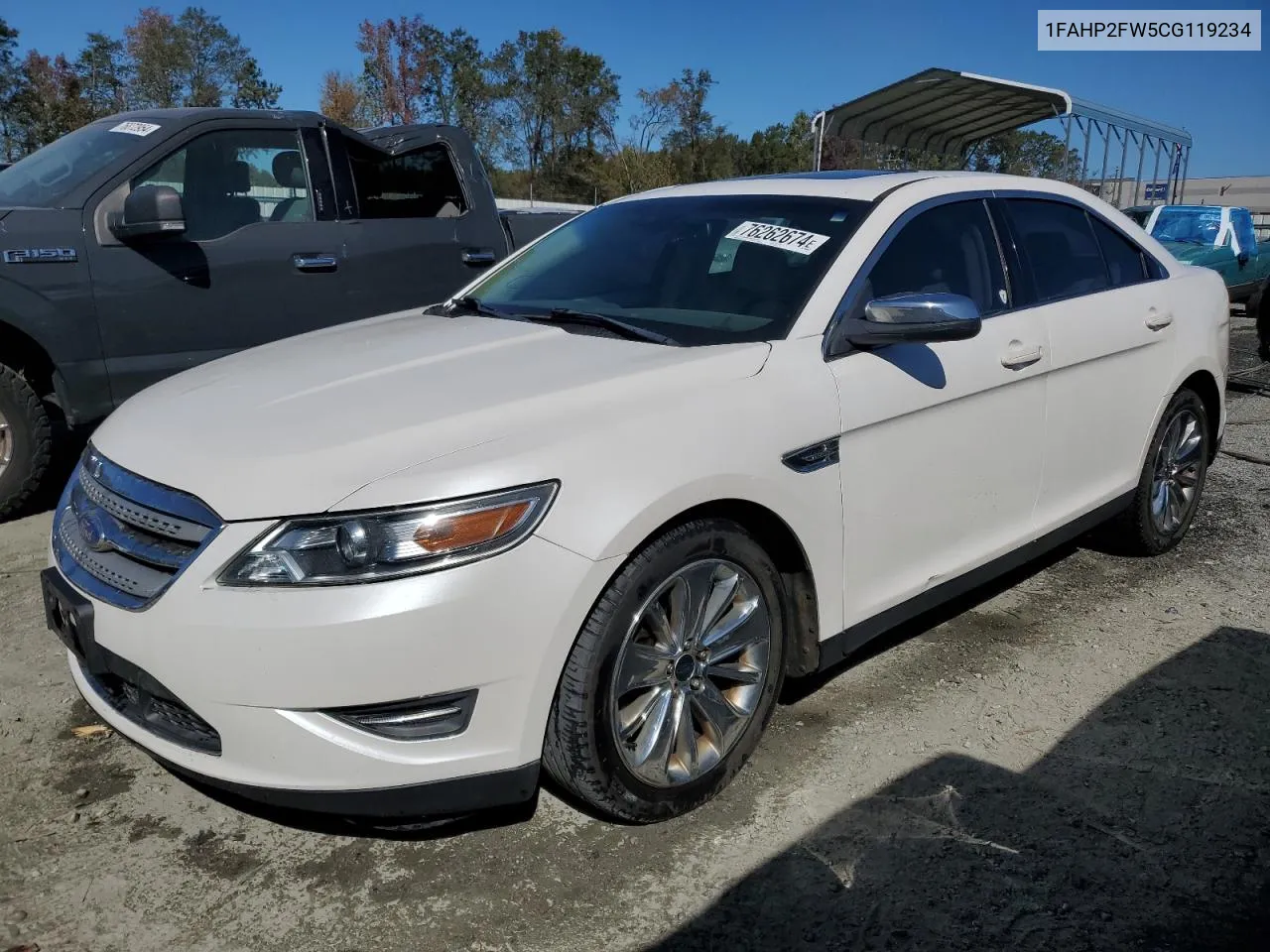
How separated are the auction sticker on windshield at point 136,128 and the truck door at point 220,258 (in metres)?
0.18

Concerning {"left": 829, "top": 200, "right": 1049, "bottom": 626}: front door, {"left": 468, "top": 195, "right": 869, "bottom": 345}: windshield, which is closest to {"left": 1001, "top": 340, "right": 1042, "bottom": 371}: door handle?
{"left": 829, "top": 200, "right": 1049, "bottom": 626}: front door

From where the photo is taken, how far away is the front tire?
2.39m

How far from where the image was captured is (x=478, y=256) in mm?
6195

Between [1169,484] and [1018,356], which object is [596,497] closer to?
[1018,356]

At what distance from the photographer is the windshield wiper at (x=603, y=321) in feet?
9.85

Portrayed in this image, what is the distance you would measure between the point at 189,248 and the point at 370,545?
11.8 ft

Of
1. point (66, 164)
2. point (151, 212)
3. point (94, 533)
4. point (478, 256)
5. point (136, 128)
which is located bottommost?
point (94, 533)

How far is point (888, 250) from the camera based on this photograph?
3270mm

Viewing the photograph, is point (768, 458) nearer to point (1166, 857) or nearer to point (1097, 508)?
point (1166, 857)

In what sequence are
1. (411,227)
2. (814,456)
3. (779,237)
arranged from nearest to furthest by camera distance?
1. (814,456)
2. (779,237)
3. (411,227)

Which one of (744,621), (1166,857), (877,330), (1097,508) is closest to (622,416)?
(744,621)

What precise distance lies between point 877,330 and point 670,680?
1.13 m

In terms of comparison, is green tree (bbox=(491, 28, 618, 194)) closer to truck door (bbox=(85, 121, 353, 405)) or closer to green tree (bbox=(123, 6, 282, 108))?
green tree (bbox=(123, 6, 282, 108))

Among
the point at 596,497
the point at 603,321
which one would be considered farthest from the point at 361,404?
the point at 603,321
